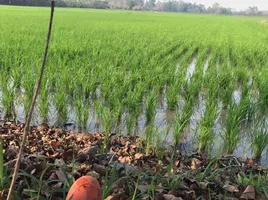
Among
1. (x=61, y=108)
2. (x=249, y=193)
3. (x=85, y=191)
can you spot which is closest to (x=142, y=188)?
(x=85, y=191)

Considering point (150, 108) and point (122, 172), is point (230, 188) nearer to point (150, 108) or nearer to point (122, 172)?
point (122, 172)

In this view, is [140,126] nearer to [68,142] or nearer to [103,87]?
[103,87]

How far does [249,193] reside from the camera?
7.13ft

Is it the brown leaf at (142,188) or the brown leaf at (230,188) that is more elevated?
the brown leaf at (142,188)

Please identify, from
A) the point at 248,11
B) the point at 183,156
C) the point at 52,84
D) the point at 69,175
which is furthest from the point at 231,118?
the point at 248,11

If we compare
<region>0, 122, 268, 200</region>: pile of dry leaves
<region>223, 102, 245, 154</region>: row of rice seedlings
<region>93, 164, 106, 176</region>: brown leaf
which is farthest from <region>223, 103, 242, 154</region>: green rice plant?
<region>93, 164, 106, 176</region>: brown leaf

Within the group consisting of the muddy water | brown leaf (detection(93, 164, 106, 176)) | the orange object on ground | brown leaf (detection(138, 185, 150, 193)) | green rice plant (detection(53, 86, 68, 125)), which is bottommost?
the muddy water

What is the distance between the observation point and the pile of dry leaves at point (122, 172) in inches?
75.9

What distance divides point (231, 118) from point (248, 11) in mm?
145691

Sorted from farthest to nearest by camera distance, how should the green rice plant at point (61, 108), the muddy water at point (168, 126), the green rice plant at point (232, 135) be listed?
the green rice plant at point (61, 108), the muddy water at point (168, 126), the green rice plant at point (232, 135)

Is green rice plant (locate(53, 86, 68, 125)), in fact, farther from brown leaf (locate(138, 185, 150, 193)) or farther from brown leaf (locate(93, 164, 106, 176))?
brown leaf (locate(138, 185, 150, 193))

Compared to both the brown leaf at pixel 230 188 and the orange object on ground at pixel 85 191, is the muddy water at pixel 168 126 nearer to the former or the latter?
the brown leaf at pixel 230 188

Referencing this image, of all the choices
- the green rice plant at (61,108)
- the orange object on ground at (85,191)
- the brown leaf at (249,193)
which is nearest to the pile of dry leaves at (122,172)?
the brown leaf at (249,193)

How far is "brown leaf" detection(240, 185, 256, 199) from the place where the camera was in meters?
2.16
